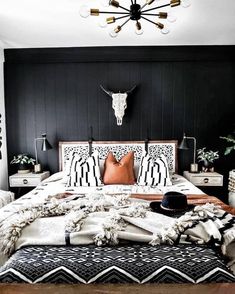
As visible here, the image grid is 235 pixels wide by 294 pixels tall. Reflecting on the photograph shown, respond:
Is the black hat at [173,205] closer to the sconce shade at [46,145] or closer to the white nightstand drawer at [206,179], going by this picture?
the white nightstand drawer at [206,179]

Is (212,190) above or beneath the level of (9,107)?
beneath

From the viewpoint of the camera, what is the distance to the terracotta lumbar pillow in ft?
10.9

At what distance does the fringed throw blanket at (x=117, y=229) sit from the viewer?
156cm

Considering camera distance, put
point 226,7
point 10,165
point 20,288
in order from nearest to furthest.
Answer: point 20,288 → point 226,7 → point 10,165

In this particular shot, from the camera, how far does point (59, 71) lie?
13.1ft

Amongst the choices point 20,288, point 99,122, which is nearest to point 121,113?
point 99,122

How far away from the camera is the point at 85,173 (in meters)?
3.32

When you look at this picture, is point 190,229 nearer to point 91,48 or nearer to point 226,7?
point 226,7

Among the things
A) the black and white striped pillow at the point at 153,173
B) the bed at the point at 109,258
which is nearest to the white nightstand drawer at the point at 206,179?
the black and white striped pillow at the point at 153,173

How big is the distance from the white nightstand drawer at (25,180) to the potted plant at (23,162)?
169 mm

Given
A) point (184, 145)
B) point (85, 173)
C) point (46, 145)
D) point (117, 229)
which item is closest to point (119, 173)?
point (85, 173)

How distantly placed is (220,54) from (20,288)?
3.85 meters

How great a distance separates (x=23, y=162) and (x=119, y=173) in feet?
5.08

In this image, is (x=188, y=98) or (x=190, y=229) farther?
(x=188, y=98)
